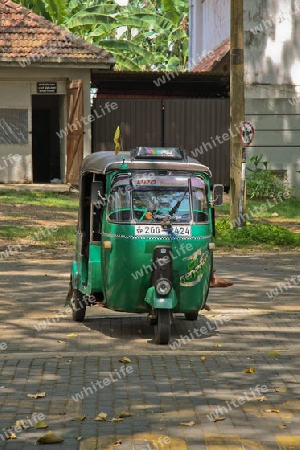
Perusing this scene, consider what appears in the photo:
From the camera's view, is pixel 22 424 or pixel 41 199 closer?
pixel 22 424

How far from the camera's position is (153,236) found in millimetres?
10195

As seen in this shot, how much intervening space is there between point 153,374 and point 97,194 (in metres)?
2.46

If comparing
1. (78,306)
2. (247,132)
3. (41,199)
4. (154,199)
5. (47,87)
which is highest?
(47,87)

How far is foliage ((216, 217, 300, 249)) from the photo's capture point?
62.0 feet

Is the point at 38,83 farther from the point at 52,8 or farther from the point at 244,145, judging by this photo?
the point at 244,145

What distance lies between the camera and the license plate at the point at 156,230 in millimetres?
10214

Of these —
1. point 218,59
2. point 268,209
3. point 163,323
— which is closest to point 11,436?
point 163,323

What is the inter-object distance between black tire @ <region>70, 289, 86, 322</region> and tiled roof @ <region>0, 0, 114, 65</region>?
47.0 feet

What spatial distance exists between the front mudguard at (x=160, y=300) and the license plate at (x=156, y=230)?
58cm

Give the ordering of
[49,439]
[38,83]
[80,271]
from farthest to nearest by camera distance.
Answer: [38,83], [80,271], [49,439]

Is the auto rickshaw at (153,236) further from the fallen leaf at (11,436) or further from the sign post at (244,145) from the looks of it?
the sign post at (244,145)

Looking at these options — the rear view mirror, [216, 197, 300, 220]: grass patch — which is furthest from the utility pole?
the rear view mirror

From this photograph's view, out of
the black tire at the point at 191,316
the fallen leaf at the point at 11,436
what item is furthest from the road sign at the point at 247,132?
the fallen leaf at the point at 11,436

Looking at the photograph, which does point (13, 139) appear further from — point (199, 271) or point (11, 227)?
point (199, 271)
